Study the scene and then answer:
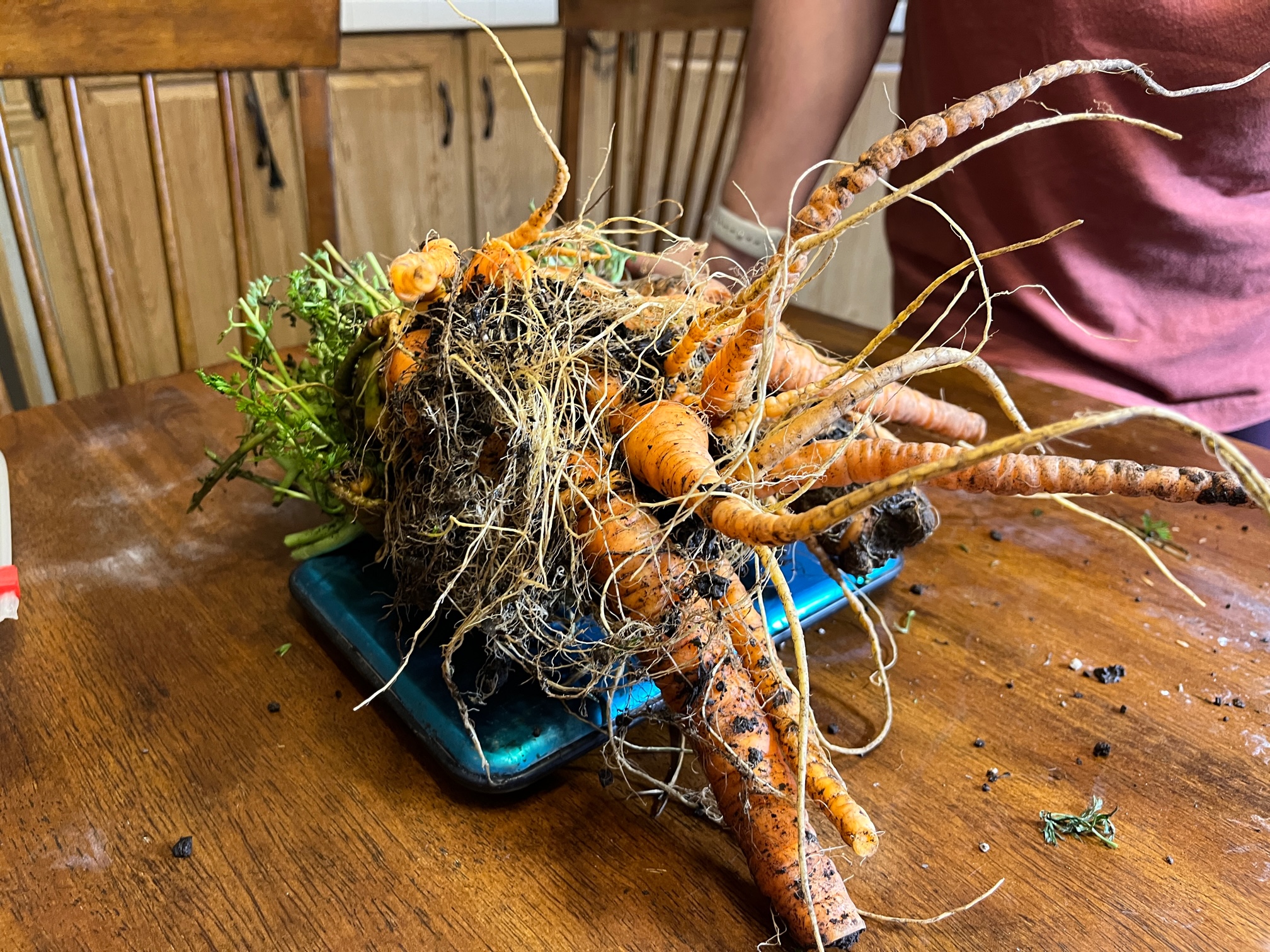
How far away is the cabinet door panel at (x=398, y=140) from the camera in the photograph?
1731mm

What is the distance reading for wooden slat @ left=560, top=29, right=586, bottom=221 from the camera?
4.25 ft

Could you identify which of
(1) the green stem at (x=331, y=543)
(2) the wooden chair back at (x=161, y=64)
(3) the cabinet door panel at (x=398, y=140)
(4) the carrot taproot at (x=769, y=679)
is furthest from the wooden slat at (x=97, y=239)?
(4) the carrot taproot at (x=769, y=679)

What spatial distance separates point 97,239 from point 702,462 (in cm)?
85

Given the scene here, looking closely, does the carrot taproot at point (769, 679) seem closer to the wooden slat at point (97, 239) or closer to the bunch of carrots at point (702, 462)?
the bunch of carrots at point (702, 462)

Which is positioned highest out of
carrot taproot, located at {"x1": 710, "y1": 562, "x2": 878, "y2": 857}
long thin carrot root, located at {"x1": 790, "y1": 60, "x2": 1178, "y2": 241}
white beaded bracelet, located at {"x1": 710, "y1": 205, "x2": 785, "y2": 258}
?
long thin carrot root, located at {"x1": 790, "y1": 60, "x2": 1178, "y2": 241}

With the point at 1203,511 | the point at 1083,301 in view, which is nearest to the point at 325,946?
the point at 1203,511

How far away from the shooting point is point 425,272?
575 millimetres

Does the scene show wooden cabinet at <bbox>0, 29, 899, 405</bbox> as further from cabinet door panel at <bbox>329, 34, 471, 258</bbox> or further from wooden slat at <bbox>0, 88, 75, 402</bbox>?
wooden slat at <bbox>0, 88, 75, 402</bbox>

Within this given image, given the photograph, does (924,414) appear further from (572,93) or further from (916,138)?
(572,93)

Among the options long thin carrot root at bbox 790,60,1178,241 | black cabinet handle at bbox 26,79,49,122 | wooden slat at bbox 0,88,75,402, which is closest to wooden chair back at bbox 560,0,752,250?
long thin carrot root at bbox 790,60,1178,241

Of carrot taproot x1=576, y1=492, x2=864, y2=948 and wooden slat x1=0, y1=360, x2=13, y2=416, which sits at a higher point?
carrot taproot x1=576, y1=492, x2=864, y2=948

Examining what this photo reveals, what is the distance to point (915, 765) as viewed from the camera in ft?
1.88

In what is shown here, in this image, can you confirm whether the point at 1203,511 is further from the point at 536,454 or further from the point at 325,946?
the point at 325,946

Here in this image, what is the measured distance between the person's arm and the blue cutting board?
25.1 inches
